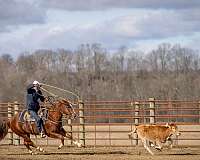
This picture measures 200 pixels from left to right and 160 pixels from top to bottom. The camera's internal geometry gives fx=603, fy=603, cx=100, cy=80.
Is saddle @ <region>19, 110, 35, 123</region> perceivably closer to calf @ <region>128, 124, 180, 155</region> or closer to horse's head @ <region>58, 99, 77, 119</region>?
horse's head @ <region>58, 99, 77, 119</region>

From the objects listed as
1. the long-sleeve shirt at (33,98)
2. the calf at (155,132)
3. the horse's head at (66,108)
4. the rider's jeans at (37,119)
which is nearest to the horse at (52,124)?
the horse's head at (66,108)

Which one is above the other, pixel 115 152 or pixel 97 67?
pixel 97 67

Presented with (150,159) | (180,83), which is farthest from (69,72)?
(150,159)

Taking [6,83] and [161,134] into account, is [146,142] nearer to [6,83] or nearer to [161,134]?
[161,134]

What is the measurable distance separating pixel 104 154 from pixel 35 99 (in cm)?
254

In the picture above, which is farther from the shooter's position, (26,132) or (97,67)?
(97,67)

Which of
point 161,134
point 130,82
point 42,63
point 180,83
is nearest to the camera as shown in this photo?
point 161,134

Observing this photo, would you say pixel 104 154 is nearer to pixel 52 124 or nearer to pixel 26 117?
pixel 52 124

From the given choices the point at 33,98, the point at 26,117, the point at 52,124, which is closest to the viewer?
the point at 33,98

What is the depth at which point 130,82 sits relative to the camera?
234 feet

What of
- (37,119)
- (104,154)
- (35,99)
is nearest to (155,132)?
(104,154)

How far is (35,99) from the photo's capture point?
55.5ft

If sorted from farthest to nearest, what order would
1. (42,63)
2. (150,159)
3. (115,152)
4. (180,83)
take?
(42,63) < (180,83) < (115,152) < (150,159)

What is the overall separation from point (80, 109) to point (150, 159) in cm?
596
